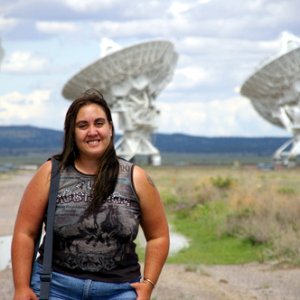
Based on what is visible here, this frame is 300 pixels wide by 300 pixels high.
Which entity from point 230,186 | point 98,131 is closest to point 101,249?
point 98,131

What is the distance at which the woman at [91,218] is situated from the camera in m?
4.18

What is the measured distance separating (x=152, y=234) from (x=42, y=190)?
584 millimetres

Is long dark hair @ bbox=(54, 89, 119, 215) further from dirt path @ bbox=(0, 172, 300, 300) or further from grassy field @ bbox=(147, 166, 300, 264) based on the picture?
grassy field @ bbox=(147, 166, 300, 264)

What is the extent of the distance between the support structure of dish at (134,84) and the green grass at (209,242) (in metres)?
31.4

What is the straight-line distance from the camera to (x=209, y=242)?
57.9ft

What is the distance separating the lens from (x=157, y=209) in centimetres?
436

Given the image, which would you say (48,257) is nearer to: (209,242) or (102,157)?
(102,157)

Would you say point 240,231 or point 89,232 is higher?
point 89,232

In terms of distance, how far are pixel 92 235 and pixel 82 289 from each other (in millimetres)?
250

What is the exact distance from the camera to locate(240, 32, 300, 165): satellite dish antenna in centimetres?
5781

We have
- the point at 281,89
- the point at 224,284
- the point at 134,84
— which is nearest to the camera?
the point at 224,284

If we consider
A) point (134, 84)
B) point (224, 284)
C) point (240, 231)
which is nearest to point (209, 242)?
point (240, 231)

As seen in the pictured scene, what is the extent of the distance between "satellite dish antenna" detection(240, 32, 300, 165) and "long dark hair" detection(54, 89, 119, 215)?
173ft

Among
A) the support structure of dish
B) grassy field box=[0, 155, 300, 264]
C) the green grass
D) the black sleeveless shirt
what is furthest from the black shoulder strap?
the support structure of dish
